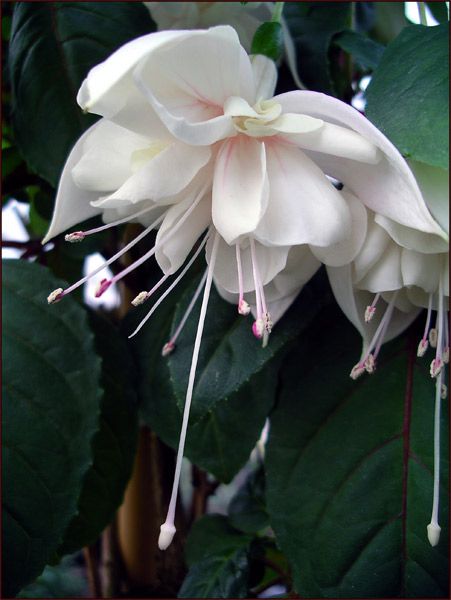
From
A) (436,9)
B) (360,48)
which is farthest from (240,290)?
(436,9)

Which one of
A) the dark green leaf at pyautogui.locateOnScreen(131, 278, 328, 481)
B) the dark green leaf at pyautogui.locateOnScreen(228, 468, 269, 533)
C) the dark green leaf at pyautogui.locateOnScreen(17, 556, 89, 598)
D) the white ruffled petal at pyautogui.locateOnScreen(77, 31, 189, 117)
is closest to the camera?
the white ruffled petal at pyautogui.locateOnScreen(77, 31, 189, 117)

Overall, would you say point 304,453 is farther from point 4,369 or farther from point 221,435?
point 4,369

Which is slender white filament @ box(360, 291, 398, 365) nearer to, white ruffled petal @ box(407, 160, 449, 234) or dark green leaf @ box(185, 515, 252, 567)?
white ruffled petal @ box(407, 160, 449, 234)

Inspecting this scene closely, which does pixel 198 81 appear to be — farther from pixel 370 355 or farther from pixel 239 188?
pixel 370 355

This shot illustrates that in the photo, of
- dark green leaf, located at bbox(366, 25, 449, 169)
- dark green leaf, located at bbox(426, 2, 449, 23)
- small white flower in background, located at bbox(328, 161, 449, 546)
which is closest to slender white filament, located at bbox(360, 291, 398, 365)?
small white flower in background, located at bbox(328, 161, 449, 546)

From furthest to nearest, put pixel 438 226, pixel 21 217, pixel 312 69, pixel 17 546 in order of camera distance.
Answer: pixel 21 217 → pixel 312 69 → pixel 17 546 → pixel 438 226

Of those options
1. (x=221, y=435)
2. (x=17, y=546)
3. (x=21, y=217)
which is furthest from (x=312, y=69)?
(x=21, y=217)
